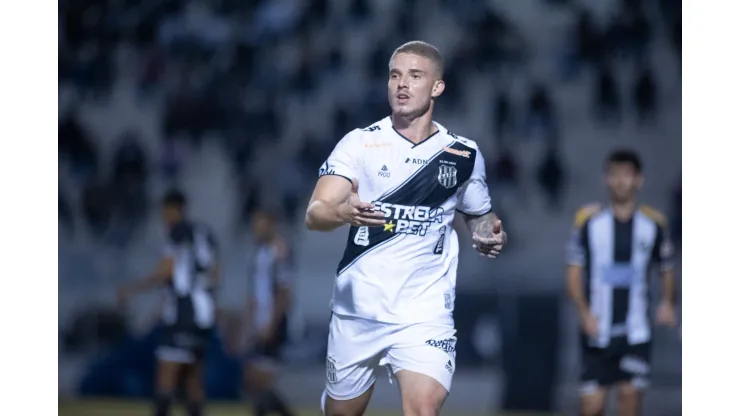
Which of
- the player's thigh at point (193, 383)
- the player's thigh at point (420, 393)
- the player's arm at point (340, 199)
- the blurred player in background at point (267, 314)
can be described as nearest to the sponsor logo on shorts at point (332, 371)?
the player's thigh at point (420, 393)

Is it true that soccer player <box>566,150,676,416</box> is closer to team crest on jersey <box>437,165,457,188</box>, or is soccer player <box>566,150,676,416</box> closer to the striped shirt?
team crest on jersey <box>437,165,457,188</box>

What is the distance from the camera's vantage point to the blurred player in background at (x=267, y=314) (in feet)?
25.7

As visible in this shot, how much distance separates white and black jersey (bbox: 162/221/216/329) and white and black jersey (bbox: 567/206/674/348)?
7.78 feet

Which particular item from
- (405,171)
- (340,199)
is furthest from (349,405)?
(405,171)

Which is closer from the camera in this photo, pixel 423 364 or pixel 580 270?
pixel 423 364

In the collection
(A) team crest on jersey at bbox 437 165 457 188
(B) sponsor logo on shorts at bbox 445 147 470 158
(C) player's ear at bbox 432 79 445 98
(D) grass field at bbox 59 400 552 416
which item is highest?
(C) player's ear at bbox 432 79 445 98

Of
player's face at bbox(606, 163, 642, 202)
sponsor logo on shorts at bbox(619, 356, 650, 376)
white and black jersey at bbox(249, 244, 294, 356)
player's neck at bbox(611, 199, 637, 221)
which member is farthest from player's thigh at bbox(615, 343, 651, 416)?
white and black jersey at bbox(249, 244, 294, 356)

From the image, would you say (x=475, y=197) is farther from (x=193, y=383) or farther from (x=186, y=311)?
(x=193, y=383)

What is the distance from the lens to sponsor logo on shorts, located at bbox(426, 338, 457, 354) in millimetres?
4418

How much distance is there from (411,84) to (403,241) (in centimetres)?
63

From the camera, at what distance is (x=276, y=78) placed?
28.9ft

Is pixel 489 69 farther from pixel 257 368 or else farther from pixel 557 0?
pixel 257 368

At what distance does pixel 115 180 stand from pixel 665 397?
426 centimetres
